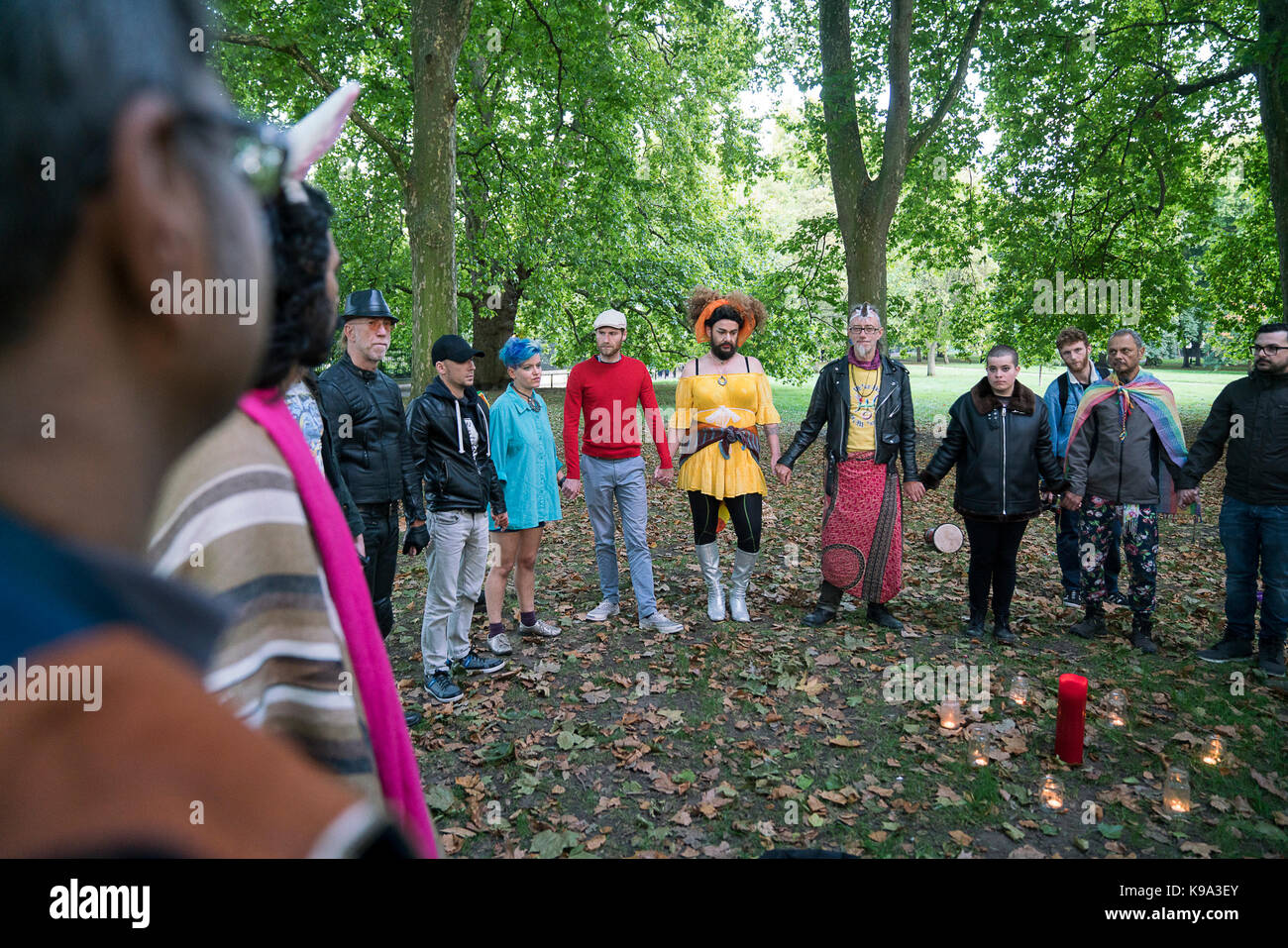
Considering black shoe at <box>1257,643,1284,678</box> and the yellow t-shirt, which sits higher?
the yellow t-shirt

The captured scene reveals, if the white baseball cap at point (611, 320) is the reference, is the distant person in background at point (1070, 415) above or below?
below

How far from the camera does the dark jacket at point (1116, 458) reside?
6.24 metres

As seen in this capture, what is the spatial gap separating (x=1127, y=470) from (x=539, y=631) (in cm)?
537

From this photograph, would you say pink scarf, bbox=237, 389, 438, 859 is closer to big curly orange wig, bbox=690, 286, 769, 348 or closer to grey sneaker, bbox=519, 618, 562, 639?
grey sneaker, bbox=519, 618, 562, 639

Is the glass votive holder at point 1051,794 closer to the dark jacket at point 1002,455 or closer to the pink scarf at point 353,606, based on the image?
the dark jacket at point 1002,455

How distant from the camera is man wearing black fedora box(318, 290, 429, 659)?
15.5 feet

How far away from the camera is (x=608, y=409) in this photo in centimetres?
669

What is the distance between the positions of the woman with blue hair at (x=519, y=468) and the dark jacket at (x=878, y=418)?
229 cm

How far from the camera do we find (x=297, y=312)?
772 millimetres

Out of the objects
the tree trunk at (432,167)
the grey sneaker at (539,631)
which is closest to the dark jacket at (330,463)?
the grey sneaker at (539,631)

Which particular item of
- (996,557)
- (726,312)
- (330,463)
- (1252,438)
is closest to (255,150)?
(330,463)

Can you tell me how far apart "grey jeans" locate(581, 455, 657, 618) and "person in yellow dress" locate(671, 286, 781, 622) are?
0.50 metres

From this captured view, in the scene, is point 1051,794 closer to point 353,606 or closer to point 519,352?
point 353,606

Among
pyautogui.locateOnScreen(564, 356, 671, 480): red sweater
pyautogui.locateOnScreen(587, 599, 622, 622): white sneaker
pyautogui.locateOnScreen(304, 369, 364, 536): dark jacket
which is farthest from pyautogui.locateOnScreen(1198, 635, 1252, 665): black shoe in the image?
pyautogui.locateOnScreen(304, 369, 364, 536): dark jacket
